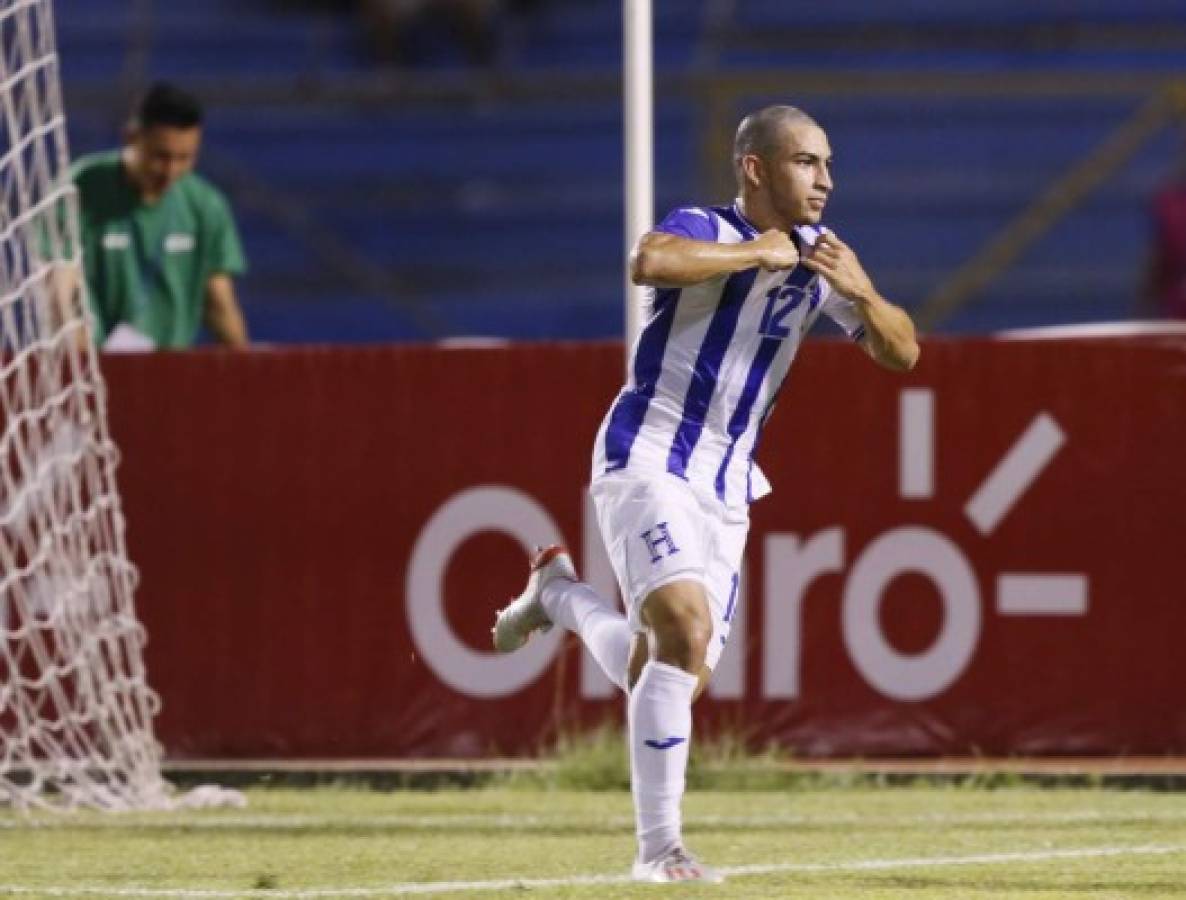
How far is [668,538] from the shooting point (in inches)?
284

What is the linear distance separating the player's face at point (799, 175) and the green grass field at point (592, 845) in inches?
64.0

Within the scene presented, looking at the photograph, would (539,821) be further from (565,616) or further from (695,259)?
(695,259)

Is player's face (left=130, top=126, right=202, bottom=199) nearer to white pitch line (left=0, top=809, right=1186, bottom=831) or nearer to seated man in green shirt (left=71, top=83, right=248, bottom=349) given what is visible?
seated man in green shirt (left=71, top=83, right=248, bottom=349)

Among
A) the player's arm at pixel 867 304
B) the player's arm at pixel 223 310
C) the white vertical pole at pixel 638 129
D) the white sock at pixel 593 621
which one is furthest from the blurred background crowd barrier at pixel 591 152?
the player's arm at pixel 867 304

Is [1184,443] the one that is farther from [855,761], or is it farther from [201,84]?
[201,84]

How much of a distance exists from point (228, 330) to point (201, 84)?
6023 millimetres

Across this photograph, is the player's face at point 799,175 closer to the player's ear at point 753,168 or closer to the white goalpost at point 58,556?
the player's ear at point 753,168

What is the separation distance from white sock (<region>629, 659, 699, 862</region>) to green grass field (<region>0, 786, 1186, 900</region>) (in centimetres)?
16

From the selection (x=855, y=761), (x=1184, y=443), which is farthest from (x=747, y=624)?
(x=1184, y=443)

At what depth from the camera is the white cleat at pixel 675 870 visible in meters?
7.08

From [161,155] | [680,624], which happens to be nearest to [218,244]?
[161,155]

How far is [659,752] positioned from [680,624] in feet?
1.00

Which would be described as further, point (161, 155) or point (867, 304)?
point (161, 155)

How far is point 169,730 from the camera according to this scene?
10.7 meters
